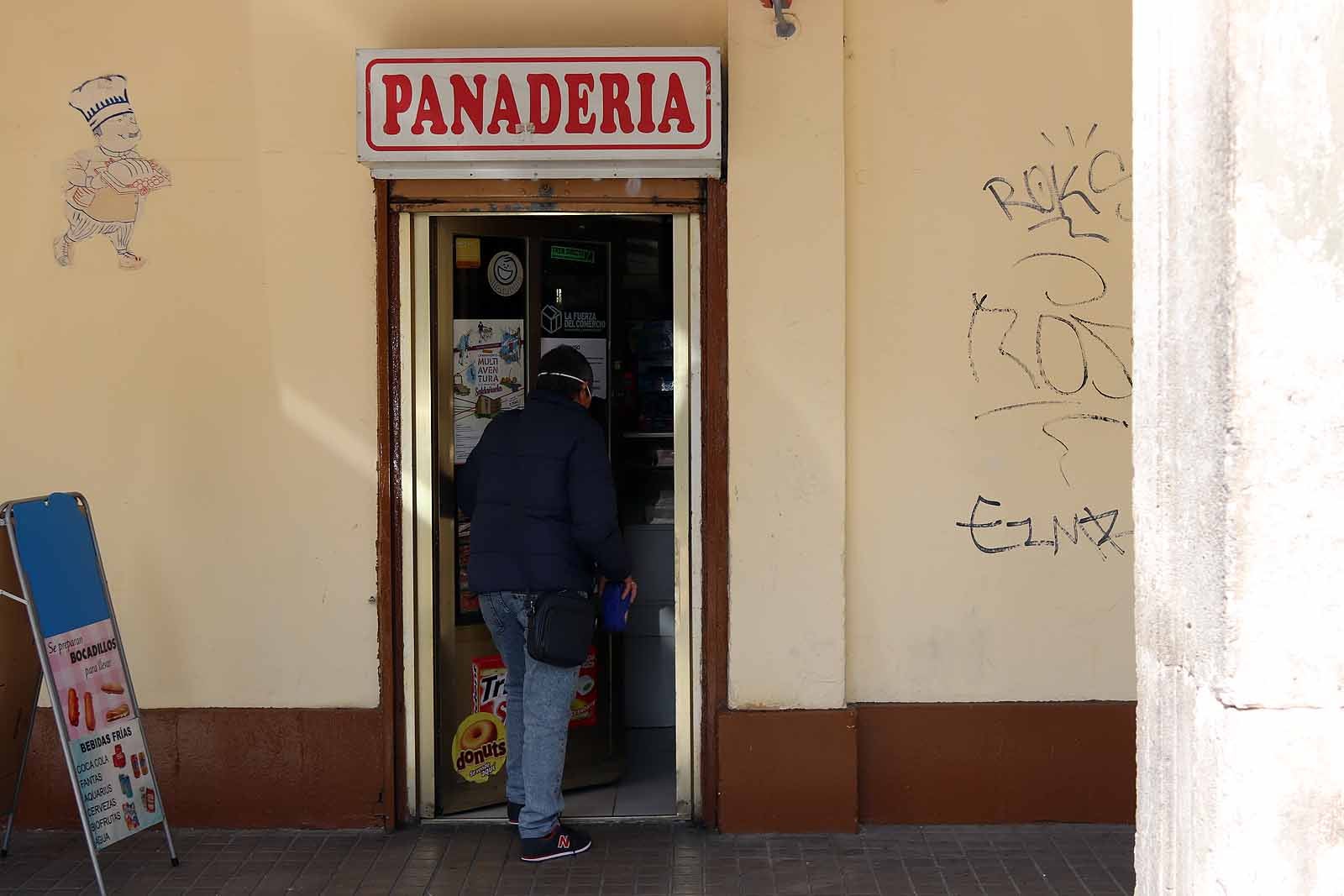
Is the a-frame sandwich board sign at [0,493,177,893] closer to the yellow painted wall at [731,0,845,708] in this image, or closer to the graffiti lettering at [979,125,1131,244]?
the yellow painted wall at [731,0,845,708]

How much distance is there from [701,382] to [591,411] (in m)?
0.80

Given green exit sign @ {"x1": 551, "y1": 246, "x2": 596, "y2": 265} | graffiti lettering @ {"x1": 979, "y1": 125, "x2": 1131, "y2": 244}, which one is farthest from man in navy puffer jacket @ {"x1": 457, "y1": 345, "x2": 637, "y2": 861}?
graffiti lettering @ {"x1": 979, "y1": 125, "x2": 1131, "y2": 244}

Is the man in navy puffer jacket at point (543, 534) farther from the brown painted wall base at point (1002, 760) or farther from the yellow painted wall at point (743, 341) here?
the brown painted wall base at point (1002, 760)

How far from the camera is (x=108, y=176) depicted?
15.6 feet

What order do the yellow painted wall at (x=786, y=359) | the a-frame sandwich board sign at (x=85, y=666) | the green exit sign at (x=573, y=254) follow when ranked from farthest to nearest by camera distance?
the green exit sign at (x=573, y=254) < the yellow painted wall at (x=786, y=359) < the a-frame sandwich board sign at (x=85, y=666)

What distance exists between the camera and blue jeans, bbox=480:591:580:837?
454 cm

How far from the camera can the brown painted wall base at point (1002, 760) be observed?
4.80m

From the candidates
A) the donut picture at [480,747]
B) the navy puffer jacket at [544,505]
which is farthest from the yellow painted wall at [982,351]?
the donut picture at [480,747]

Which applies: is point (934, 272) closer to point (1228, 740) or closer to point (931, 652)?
point (931, 652)

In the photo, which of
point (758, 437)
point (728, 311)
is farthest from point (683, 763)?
point (728, 311)

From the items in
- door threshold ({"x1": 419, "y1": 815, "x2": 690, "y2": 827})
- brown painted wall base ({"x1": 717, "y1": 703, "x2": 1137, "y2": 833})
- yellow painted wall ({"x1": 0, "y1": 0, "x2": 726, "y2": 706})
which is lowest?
door threshold ({"x1": 419, "y1": 815, "x2": 690, "y2": 827})

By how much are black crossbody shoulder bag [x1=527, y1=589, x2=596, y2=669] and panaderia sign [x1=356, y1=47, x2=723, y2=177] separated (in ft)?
4.97

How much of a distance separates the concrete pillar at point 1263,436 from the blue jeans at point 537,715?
259cm

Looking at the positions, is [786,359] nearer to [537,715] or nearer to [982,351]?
[982,351]
